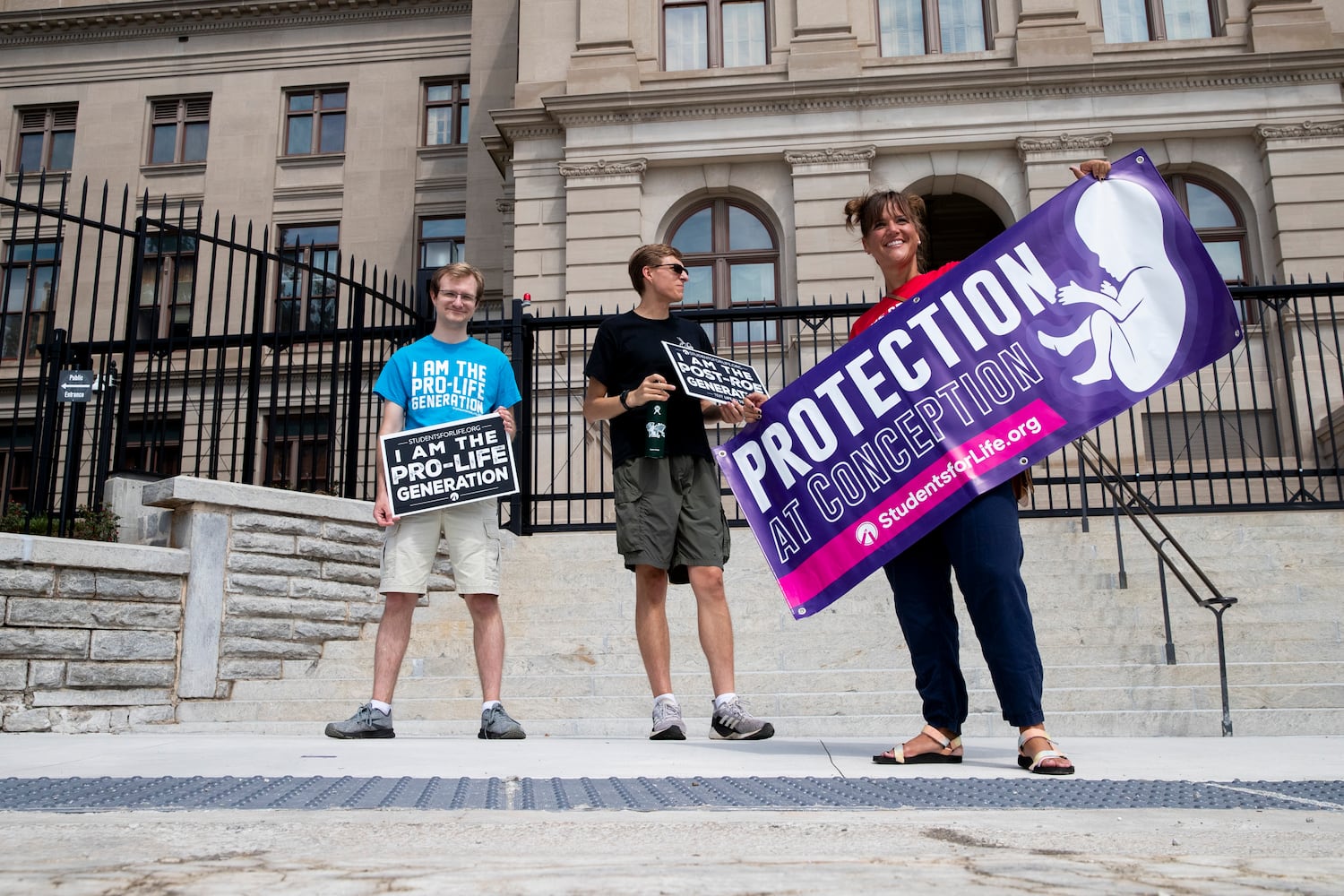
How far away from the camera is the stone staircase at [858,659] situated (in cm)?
564

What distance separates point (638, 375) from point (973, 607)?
1897 millimetres

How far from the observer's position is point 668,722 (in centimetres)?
455

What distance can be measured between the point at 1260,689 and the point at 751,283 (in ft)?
48.5

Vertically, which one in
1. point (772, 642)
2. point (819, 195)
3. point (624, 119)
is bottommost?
point (772, 642)

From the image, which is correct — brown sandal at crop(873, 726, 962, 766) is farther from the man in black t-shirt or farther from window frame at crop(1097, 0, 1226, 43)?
window frame at crop(1097, 0, 1226, 43)

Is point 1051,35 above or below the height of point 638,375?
above

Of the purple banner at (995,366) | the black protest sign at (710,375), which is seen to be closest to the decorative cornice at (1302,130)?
the purple banner at (995,366)

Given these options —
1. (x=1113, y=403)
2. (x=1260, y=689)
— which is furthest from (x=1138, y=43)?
(x=1113, y=403)

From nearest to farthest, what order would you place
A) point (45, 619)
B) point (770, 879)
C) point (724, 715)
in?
point (770, 879) → point (724, 715) → point (45, 619)

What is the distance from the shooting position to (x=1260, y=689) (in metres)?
5.64

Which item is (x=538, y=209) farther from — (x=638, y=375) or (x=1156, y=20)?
(x=638, y=375)

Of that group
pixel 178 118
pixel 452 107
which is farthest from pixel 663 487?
pixel 178 118

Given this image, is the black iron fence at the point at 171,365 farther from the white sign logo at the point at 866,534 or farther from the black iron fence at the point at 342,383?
the white sign logo at the point at 866,534

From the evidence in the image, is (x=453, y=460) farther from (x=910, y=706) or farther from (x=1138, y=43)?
(x=1138, y=43)
